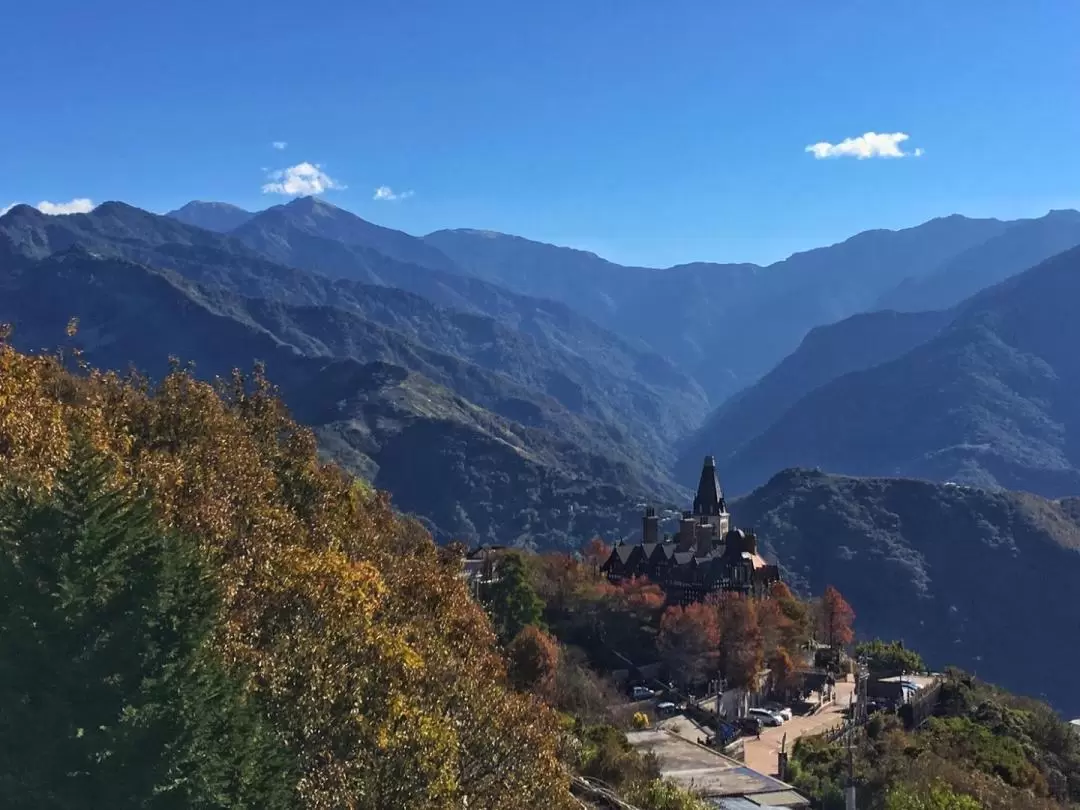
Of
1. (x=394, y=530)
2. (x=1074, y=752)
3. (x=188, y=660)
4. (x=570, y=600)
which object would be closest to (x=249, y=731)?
(x=188, y=660)

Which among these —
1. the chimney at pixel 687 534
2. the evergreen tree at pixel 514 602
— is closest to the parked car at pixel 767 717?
the evergreen tree at pixel 514 602

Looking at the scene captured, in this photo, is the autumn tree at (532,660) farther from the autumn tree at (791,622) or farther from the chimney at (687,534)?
the chimney at (687,534)

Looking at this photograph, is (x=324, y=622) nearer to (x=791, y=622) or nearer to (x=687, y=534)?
→ (x=791, y=622)

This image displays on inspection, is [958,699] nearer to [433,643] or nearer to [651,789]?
[651,789]

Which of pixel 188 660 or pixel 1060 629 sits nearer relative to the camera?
pixel 188 660

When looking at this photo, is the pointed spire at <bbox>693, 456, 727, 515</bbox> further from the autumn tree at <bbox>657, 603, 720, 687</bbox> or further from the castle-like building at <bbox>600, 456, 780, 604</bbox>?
the autumn tree at <bbox>657, 603, 720, 687</bbox>
